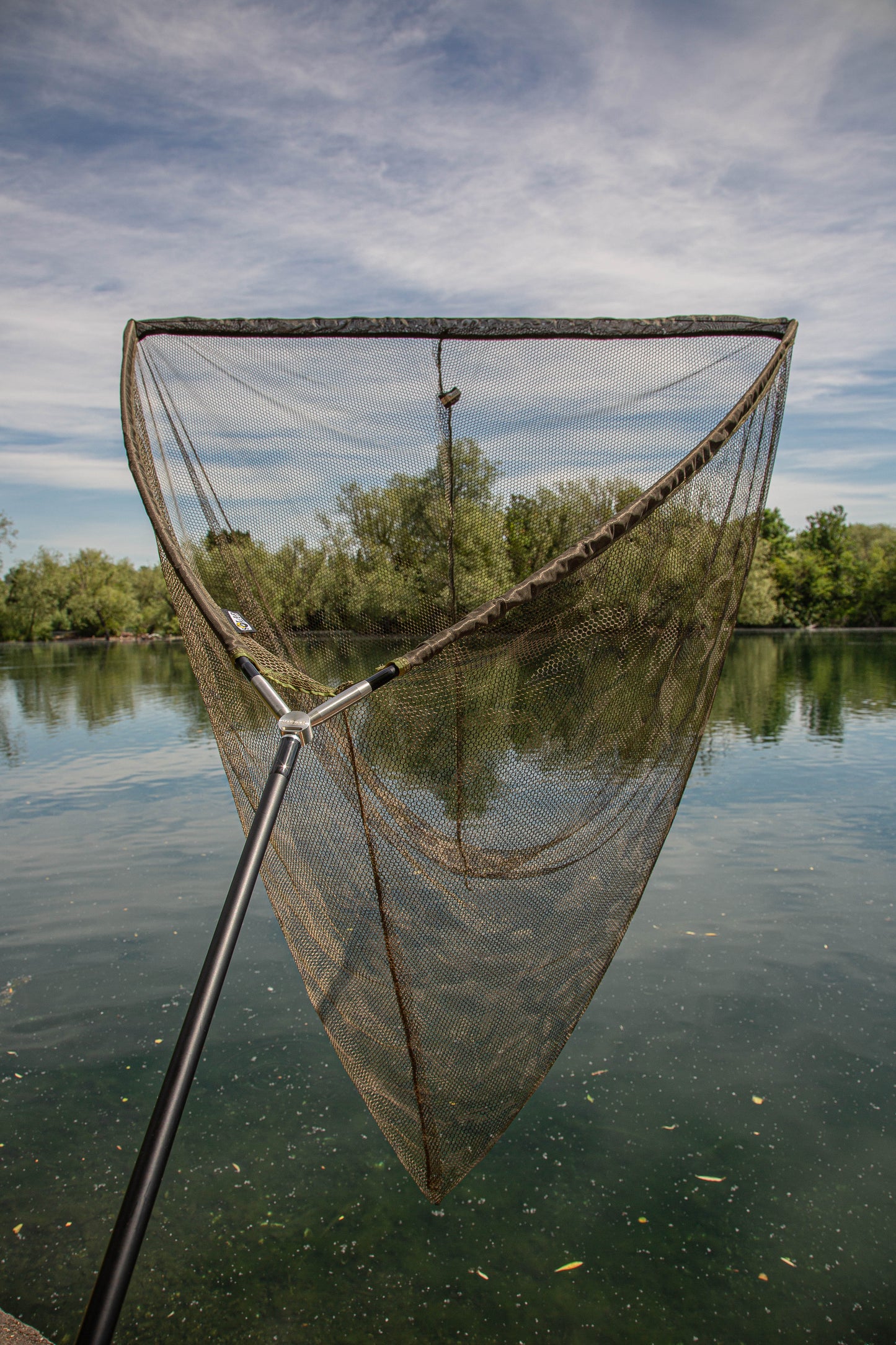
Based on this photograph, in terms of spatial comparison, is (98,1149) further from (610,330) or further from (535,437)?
(610,330)

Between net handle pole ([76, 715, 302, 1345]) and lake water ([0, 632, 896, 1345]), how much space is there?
5.36 ft

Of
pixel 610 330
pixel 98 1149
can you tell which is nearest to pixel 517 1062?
pixel 98 1149

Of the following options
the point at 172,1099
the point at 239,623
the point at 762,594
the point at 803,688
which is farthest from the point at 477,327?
the point at 762,594

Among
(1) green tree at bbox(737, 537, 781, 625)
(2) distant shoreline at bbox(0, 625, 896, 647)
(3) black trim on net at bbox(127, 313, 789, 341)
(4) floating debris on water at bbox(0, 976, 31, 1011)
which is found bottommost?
(2) distant shoreline at bbox(0, 625, 896, 647)

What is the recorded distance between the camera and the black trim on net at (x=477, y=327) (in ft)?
8.22

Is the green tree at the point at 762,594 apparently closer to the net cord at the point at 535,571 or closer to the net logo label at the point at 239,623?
the net cord at the point at 535,571

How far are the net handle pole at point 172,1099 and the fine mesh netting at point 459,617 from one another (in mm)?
797

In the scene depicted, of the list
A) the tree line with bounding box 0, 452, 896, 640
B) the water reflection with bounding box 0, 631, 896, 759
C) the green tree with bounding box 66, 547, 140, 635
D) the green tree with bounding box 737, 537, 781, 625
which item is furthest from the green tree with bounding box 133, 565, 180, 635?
the tree line with bounding box 0, 452, 896, 640

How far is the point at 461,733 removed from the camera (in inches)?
117

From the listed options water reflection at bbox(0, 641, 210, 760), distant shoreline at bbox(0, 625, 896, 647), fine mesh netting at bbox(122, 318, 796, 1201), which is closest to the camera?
fine mesh netting at bbox(122, 318, 796, 1201)

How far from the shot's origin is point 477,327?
2562 mm

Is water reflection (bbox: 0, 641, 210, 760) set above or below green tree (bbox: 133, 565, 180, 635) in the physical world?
below

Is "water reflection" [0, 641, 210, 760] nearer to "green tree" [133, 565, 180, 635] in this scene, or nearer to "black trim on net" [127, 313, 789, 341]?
"black trim on net" [127, 313, 789, 341]

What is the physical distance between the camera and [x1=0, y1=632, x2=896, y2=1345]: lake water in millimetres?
2709
